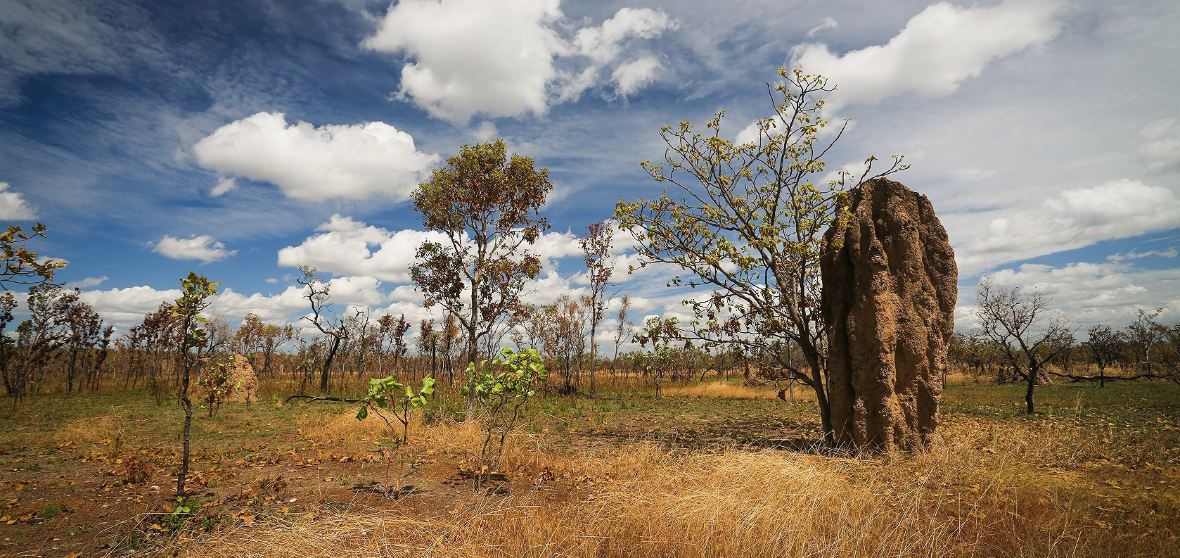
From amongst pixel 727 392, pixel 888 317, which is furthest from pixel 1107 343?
pixel 888 317

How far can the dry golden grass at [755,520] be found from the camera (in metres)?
5.04

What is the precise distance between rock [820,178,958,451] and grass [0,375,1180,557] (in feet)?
2.84

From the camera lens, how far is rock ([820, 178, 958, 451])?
966 centimetres

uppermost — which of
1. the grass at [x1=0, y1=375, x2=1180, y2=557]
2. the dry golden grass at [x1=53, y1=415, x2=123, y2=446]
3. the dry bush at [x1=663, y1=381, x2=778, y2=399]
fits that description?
the grass at [x1=0, y1=375, x2=1180, y2=557]

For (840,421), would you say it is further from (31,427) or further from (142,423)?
(31,427)

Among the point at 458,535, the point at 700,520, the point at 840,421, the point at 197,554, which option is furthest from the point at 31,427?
the point at 840,421

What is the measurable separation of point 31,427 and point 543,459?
19400 millimetres

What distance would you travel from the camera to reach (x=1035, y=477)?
7438mm

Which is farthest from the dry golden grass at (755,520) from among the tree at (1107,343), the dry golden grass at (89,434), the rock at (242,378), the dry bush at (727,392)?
the tree at (1107,343)

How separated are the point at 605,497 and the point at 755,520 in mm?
2258

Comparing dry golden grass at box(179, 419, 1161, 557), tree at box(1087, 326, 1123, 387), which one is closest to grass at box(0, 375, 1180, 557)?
dry golden grass at box(179, 419, 1161, 557)

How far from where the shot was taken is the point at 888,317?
9.77 meters

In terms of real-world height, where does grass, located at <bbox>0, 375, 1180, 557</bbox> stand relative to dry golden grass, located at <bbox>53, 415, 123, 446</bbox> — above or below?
above

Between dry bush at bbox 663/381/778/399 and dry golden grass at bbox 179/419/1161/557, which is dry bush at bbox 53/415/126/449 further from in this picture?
dry bush at bbox 663/381/778/399
